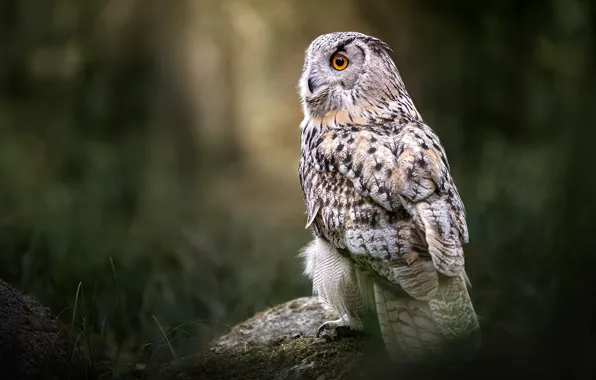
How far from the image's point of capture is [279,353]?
3.40 meters

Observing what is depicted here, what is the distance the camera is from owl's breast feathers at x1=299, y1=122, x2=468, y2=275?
3.01 metres

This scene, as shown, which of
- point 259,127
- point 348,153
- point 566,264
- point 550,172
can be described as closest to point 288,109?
point 259,127

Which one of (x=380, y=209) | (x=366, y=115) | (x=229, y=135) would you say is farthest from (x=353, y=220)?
(x=229, y=135)

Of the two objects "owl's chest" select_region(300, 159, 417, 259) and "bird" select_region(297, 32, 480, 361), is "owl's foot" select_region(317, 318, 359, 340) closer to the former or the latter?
"bird" select_region(297, 32, 480, 361)

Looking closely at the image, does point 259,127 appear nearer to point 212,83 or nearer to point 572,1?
point 212,83

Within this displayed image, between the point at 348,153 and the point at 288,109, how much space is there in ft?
17.5

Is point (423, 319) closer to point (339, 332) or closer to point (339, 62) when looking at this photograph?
point (339, 332)

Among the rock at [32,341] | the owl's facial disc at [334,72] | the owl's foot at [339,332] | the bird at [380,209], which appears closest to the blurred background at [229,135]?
the owl's foot at [339,332]

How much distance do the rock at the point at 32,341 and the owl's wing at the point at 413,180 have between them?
128 centimetres

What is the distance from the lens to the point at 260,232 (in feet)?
26.0

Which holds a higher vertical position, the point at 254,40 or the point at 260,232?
the point at 254,40

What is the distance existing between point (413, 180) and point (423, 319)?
0.53 m

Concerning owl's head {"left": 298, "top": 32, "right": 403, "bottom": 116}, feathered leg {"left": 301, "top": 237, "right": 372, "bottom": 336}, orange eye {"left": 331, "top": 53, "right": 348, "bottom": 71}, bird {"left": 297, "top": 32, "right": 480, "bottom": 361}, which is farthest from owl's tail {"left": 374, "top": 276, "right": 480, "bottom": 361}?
orange eye {"left": 331, "top": 53, "right": 348, "bottom": 71}

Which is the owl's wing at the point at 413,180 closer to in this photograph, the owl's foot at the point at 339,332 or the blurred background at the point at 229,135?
the owl's foot at the point at 339,332
